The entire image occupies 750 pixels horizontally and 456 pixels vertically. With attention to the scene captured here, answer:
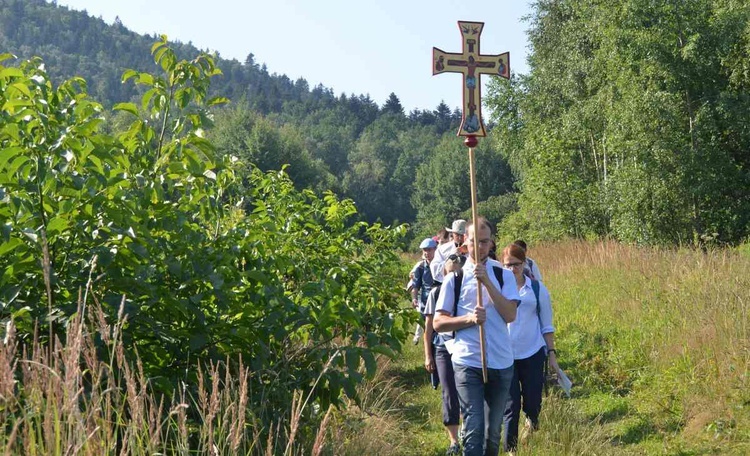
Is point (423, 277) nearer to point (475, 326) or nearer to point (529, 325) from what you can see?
point (529, 325)

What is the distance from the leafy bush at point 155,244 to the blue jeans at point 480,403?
544 mm

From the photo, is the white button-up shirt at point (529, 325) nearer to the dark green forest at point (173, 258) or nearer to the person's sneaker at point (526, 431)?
the person's sneaker at point (526, 431)

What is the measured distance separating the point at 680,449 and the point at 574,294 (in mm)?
6712

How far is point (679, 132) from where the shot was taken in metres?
26.5

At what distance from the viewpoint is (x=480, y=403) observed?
222 inches

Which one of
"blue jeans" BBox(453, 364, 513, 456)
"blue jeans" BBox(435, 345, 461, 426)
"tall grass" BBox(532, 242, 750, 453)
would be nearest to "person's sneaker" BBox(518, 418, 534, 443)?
"blue jeans" BBox(435, 345, 461, 426)

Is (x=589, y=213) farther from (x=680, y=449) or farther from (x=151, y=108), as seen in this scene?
(x=151, y=108)

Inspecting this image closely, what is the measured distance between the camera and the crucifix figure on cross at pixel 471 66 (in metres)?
6.41

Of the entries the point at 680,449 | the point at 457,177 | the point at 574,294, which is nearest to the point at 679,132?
the point at 574,294

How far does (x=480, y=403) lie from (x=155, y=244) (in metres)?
2.22

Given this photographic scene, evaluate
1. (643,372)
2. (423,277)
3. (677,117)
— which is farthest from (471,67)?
(677,117)

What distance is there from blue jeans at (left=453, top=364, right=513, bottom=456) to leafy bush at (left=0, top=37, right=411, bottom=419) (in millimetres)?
544

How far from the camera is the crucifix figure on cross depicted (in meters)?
6.41

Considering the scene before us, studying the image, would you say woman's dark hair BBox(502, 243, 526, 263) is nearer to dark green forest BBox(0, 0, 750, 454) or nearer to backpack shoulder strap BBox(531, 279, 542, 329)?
backpack shoulder strap BBox(531, 279, 542, 329)
